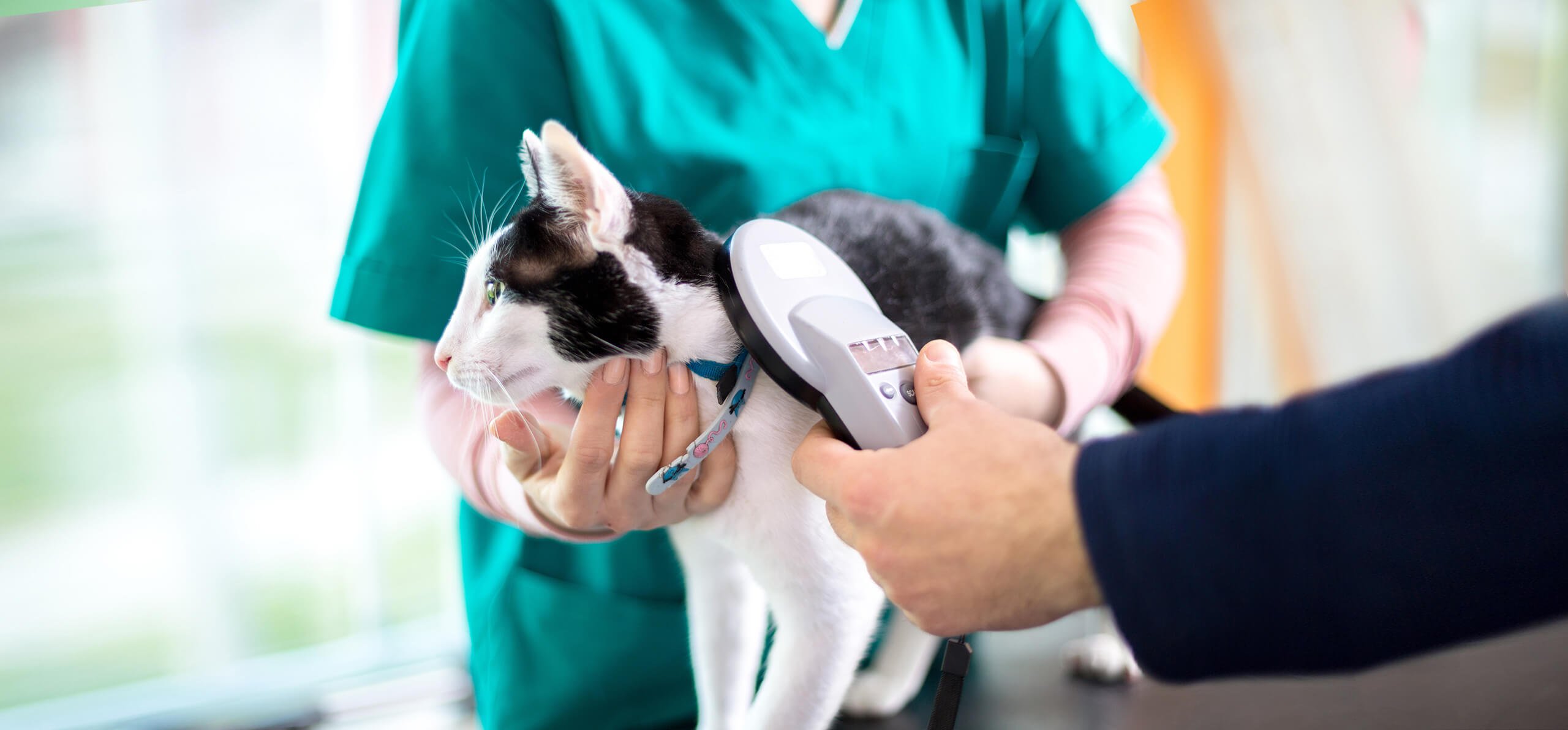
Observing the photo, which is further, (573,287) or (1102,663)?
(1102,663)

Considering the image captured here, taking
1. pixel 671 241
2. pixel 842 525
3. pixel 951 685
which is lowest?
pixel 951 685

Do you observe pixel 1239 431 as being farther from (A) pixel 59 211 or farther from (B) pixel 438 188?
(A) pixel 59 211

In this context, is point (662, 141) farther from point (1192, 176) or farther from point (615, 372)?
point (1192, 176)

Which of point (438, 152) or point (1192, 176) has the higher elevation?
point (438, 152)

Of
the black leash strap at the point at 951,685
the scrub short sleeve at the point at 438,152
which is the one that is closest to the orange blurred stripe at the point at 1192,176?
the black leash strap at the point at 951,685

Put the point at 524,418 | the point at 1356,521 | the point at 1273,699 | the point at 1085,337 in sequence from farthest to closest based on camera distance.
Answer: the point at 1273,699
the point at 1085,337
the point at 524,418
the point at 1356,521

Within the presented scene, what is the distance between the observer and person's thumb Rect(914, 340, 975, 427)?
41cm

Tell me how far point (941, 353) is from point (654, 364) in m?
0.16

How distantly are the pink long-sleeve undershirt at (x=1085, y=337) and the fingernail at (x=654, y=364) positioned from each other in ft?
0.36

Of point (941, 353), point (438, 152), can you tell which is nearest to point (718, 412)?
point (941, 353)

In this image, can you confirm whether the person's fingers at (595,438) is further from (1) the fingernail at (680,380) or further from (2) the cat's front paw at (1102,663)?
(2) the cat's front paw at (1102,663)

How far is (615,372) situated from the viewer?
0.49m

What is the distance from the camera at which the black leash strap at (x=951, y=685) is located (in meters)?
0.46

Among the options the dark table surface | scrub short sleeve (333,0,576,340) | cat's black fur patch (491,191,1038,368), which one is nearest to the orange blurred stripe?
the dark table surface
